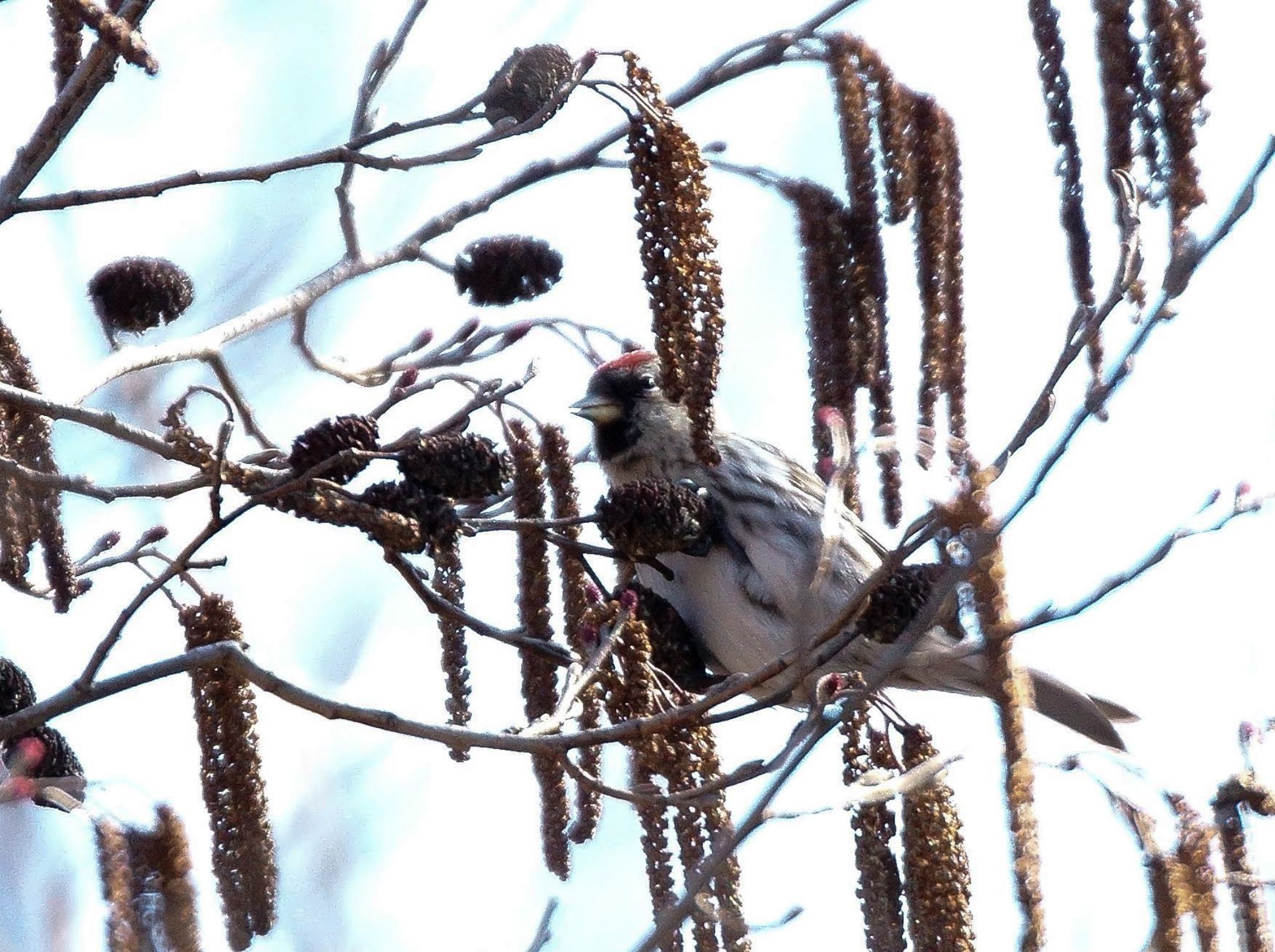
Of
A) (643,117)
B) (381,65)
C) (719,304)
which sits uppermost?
(381,65)

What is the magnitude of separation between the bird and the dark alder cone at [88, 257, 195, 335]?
3.00ft

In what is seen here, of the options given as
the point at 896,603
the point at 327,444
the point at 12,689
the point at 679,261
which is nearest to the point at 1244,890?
the point at 896,603

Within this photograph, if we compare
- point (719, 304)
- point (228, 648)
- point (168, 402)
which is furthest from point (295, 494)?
point (168, 402)

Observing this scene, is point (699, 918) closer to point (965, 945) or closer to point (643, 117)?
point (965, 945)

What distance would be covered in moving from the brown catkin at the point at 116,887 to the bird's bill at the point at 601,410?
1.95 m

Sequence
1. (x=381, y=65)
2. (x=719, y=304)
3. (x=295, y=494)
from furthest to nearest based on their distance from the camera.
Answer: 1. (x=381, y=65)
2. (x=719, y=304)
3. (x=295, y=494)

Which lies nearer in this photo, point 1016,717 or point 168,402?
point 1016,717

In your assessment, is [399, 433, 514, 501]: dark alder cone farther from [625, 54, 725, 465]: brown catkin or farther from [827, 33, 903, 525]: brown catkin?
[827, 33, 903, 525]: brown catkin

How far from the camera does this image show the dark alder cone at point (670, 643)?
2373 millimetres

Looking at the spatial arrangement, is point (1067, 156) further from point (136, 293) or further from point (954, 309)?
point (136, 293)

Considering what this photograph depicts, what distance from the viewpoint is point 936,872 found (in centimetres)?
157

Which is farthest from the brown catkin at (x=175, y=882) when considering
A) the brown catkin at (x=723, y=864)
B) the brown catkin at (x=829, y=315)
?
the brown catkin at (x=829, y=315)

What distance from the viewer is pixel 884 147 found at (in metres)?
1.89

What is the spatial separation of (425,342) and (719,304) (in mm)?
792
